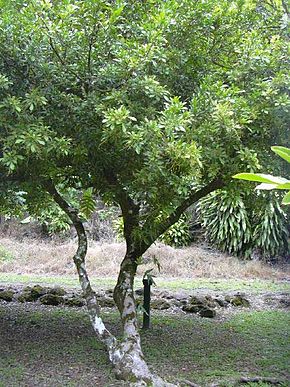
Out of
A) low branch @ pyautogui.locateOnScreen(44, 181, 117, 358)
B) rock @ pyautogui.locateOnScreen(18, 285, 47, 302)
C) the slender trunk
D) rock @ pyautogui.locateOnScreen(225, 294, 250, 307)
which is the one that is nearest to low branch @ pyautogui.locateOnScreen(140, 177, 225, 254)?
the slender trunk

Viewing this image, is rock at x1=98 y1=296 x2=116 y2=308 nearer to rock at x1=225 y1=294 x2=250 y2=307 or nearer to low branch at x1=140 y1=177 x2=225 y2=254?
rock at x1=225 y1=294 x2=250 y2=307

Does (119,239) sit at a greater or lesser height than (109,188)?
lesser

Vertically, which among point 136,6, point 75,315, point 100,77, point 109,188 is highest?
point 136,6

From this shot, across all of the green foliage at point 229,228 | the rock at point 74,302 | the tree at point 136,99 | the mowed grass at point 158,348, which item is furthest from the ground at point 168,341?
the green foliage at point 229,228

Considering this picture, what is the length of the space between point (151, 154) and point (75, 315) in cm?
411

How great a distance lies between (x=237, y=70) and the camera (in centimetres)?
432

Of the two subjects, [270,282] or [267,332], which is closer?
[267,332]

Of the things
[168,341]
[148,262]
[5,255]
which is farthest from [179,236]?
[168,341]

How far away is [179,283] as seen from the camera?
9836mm

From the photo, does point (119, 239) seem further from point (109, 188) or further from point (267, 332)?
point (109, 188)

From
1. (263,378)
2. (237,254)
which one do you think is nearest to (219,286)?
(237,254)

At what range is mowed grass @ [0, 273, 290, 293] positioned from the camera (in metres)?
9.38

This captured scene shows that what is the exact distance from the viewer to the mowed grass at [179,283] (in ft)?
30.8

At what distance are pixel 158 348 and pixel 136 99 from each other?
2803mm
